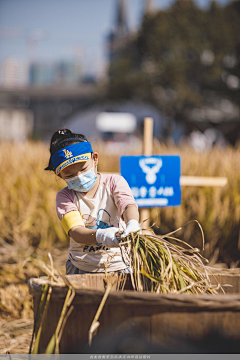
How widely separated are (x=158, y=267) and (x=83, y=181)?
1.84 feet

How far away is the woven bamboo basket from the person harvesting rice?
0.42m

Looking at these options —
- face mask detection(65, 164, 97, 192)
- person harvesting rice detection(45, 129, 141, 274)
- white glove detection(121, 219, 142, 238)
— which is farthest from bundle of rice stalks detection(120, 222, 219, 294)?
face mask detection(65, 164, 97, 192)

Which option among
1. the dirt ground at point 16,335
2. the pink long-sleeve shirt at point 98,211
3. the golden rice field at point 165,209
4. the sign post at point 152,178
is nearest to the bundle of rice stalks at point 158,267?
the pink long-sleeve shirt at point 98,211

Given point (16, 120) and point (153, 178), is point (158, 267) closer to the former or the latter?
point (153, 178)

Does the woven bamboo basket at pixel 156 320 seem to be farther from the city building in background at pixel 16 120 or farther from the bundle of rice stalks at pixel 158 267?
the city building in background at pixel 16 120

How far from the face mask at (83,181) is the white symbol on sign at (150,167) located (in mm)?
1317

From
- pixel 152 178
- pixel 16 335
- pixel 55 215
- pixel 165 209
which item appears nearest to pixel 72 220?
pixel 16 335

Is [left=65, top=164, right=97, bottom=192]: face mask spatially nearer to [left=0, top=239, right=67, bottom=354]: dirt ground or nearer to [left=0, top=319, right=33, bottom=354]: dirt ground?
[left=0, top=239, right=67, bottom=354]: dirt ground

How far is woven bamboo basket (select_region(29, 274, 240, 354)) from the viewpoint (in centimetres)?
130

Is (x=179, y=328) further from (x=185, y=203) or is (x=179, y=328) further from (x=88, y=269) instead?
(x=185, y=203)

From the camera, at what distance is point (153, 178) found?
10.6ft

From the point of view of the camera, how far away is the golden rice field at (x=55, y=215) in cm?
419

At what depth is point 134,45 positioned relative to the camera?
973 inches

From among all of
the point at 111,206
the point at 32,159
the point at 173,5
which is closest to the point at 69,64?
the point at 173,5
